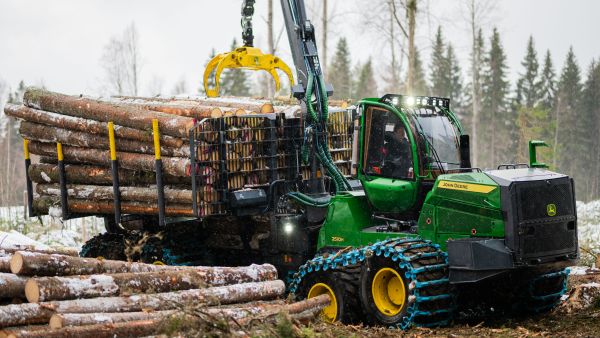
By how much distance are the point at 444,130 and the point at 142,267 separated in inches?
159

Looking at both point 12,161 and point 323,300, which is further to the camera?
point 12,161

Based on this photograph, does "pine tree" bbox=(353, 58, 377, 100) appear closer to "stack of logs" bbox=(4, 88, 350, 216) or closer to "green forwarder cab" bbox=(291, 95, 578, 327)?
"stack of logs" bbox=(4, 88, 350, 216)

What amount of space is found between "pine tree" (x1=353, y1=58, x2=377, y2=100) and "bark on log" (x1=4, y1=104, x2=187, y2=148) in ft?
141

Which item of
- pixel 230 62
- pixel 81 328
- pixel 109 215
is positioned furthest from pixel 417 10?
pixel 81 328

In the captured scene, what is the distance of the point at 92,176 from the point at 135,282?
478 centimetres

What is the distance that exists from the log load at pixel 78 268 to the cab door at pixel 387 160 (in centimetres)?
189

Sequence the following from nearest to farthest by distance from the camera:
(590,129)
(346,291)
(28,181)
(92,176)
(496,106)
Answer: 1. (346,291)
2. (92,176)
3. (28,181)
4. (590,129)
5. (496,106)

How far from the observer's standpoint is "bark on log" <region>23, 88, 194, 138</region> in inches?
454

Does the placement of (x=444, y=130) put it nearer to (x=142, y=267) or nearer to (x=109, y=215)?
(x=142, y=267)

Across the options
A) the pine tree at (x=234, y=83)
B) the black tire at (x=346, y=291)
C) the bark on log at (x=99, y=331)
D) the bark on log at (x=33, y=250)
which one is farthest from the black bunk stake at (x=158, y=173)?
the pine tree at (x=234, y=83)

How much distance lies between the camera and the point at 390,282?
993 cm

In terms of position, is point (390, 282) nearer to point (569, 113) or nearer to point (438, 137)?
point (438, 137)

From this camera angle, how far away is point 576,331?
30.1 feet

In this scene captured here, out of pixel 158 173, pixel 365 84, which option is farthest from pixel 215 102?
pixel 365 84
